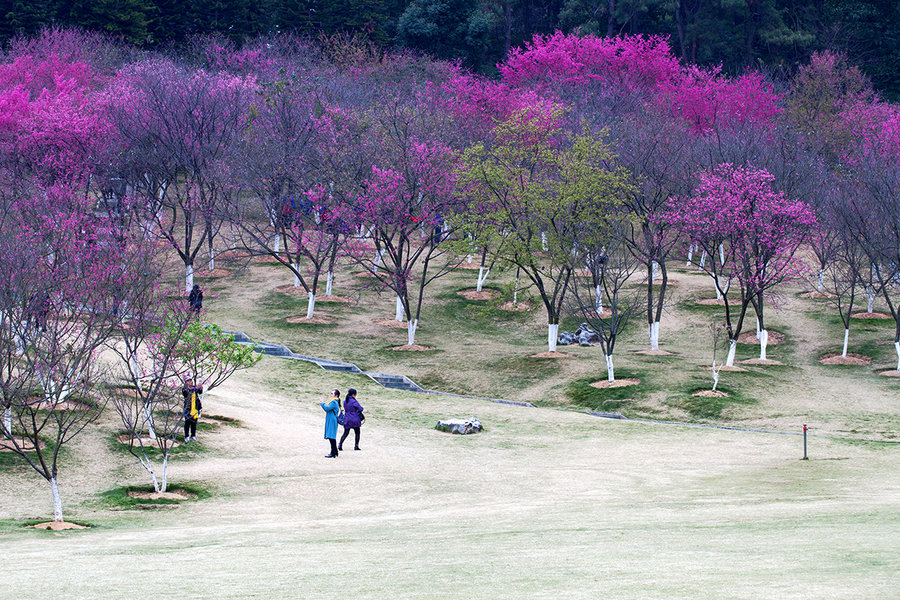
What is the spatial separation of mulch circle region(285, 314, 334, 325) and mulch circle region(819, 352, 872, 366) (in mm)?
24094

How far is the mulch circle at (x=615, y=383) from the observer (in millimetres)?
41750

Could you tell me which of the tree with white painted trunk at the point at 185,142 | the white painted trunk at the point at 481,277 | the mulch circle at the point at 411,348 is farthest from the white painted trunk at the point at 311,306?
the white painted trunk at the point at 481,277

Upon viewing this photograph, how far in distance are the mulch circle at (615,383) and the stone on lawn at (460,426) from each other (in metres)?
9.39

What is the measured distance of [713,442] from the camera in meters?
32.5

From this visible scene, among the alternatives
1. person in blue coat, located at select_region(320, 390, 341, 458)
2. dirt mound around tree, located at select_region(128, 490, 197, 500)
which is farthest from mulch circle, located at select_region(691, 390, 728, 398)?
dirt mound around tree, located at select_region(128, 490, 197, 500)

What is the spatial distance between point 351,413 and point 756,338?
94.0ft

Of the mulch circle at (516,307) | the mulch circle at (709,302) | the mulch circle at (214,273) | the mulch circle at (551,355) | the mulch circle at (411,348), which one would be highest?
the mulch circle at (709,302)

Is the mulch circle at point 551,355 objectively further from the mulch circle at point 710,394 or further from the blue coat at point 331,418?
the blue coat at point 331,418

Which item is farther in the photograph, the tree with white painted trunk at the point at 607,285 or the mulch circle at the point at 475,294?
the mulch circle at the point at 475,294

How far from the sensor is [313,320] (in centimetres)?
5344

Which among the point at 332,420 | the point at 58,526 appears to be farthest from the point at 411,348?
the point at 58,526

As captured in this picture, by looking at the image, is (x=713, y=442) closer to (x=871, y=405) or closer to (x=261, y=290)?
(x=871, y=405)

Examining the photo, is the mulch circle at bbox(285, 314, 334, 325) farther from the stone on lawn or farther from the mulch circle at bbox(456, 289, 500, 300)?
the stone on lawn

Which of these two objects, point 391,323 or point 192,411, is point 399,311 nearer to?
point 391,323
